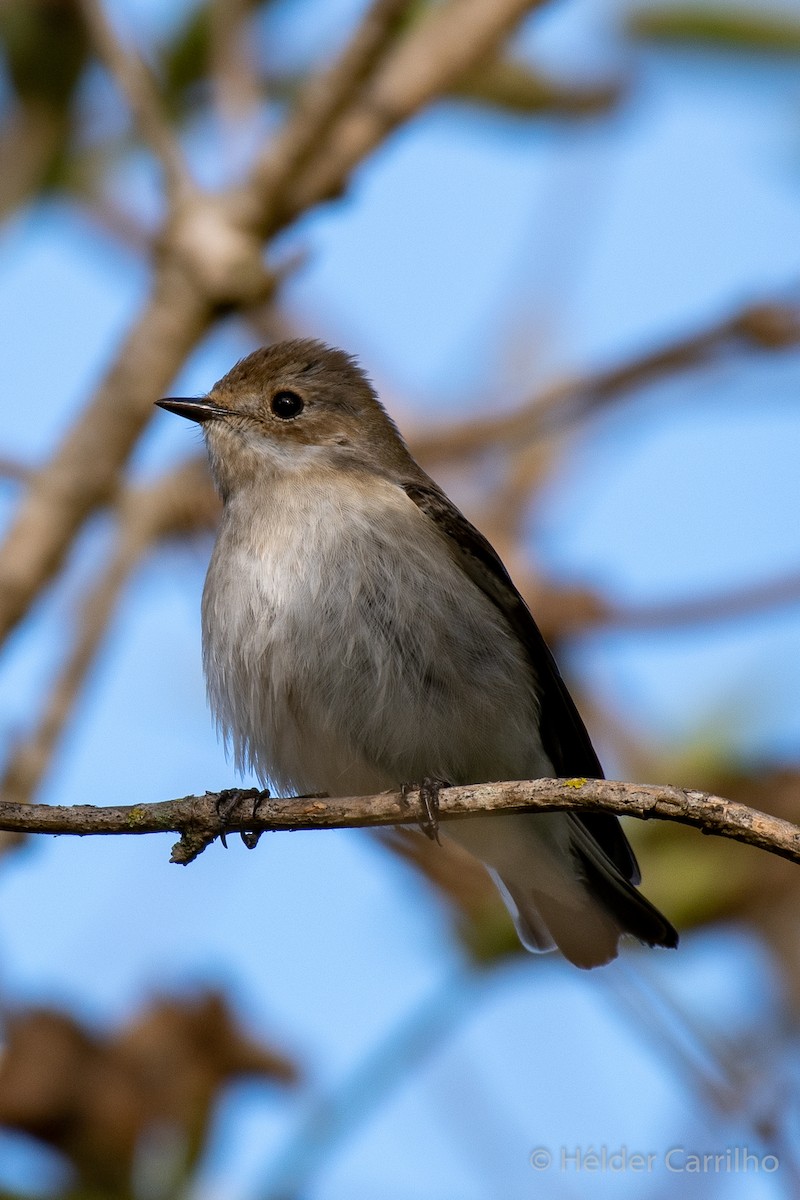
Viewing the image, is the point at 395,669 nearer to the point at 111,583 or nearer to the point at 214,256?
the point at 111,583

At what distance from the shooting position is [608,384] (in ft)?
20.2

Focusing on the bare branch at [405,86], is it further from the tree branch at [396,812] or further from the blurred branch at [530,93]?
the tree branch at [396,812]

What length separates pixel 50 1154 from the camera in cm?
432

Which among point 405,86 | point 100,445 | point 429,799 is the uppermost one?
point 405,86

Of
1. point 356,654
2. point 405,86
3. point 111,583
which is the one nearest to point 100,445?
point 111,583

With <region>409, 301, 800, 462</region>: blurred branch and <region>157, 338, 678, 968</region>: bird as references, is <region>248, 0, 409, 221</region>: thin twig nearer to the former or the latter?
<region>157, 338, 678, 968</region>: bird

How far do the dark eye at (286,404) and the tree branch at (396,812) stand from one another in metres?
2.30

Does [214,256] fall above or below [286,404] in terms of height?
below

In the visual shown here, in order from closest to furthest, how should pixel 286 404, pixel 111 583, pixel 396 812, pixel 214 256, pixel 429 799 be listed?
pixel 396 812 → pixel 429 799 → pixel 214 256 → pixel 111 583 → pixel 286 404

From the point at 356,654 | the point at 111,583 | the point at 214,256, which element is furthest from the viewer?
the point at 111,583

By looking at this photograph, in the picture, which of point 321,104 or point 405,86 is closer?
point 321,104

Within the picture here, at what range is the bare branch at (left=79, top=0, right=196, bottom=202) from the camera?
5801 millimetres

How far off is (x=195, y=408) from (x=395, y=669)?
5.29 feet

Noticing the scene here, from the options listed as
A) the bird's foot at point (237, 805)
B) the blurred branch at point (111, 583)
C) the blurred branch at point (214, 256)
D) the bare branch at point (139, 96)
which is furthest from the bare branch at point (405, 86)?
the bird's foot at point (237, 805)
